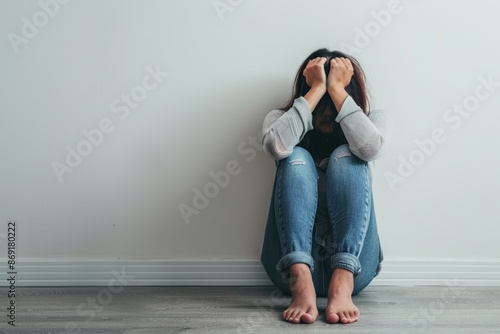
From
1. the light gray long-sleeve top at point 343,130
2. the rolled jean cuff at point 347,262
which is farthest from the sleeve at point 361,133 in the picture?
the rolled jean cuff at point 347,262

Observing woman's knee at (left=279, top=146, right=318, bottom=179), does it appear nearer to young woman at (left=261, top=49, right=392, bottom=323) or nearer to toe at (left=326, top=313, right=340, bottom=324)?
young woman at (left=261, top=49, right=392, bottom=323)

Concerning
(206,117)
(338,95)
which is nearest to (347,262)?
(338,95)

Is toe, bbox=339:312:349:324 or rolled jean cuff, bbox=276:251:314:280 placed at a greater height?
rolled jean cuff, bbox=276:251:314:280

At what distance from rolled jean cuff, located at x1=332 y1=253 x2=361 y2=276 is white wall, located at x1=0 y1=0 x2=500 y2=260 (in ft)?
1.49

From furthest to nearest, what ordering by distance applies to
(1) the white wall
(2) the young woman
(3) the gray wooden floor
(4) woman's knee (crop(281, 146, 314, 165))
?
(1) the white wall < (4) woman's knee (crop(281, 146, 314, 165)) < (2) the young woman < (3) the gray wooden floor

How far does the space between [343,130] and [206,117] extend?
0.52 metres

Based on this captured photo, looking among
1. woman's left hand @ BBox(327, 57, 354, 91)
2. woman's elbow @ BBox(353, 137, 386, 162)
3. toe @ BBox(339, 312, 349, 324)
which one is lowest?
toe @ BBox(339, 312, 349, 324)

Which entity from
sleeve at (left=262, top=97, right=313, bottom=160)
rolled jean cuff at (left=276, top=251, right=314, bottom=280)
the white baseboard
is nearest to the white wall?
the white baseboard

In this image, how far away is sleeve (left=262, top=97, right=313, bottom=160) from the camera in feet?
5.25

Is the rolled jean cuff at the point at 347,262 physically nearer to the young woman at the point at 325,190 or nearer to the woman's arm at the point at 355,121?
the young woman at the point at 325,190

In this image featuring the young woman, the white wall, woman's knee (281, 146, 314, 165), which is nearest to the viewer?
the young woman

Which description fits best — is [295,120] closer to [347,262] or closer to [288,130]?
[288,130]

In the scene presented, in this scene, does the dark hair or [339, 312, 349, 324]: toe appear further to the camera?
the dark hair

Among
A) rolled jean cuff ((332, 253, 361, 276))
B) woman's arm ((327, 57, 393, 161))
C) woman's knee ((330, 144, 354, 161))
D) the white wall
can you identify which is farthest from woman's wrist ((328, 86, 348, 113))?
rolled jean cuff ((332, 253, 361, 276))
